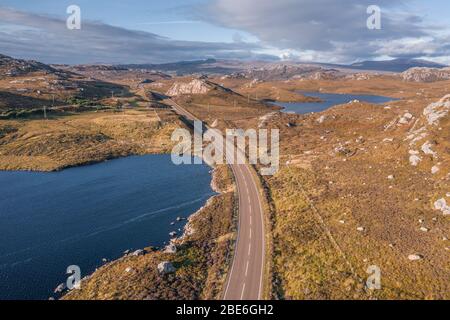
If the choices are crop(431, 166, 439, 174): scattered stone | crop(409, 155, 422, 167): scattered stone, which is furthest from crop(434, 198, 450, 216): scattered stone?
crop(409, 155, 422, 167): scattered stone

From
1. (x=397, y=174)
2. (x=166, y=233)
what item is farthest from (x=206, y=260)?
(x=397, y=174)

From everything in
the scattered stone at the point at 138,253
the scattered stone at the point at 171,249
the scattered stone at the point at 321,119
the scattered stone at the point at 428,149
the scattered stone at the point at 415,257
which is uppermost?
the scattered stone at the point at 321,119

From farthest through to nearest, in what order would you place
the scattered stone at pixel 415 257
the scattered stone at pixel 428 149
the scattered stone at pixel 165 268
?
the scattered stone at pixel 428 149, the scattered stone at pixel 415 257, the scattered stone at pixel 165 268

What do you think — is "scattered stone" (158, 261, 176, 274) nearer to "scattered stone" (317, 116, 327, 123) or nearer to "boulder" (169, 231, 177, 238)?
"boulder" (169, 231, 177, 238)

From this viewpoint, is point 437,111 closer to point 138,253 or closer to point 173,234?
point 173,234

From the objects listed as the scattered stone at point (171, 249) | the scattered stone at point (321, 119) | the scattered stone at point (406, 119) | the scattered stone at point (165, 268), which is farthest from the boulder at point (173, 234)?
the scattered stone at point (321, 119)

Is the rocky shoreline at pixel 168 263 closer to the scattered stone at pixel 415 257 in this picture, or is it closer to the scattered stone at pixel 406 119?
the scattered stone at pixel 415 257

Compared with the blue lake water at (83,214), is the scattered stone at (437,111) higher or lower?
higher
